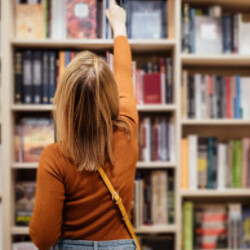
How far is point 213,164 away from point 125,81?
0.78 metres

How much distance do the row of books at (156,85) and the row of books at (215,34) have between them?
0.53 ft

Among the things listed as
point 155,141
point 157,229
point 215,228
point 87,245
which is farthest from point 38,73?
point 215,228

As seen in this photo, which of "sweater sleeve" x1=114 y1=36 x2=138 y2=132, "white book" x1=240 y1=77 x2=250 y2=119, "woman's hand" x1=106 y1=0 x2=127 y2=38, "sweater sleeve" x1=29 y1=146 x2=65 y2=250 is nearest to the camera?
"sweater sleeve" x1=29 y1=146 x2=65 y2=250

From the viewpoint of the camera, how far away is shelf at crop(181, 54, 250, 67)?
1.56 m

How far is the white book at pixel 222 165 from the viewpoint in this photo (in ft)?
5.32

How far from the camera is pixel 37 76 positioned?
1.53 meters

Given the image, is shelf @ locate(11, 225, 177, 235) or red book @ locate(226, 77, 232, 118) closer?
shelf @ locate(11, 225, 177, 235)

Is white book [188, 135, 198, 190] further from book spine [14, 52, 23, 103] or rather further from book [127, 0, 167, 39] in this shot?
book spine [14, 52, 23, 103]

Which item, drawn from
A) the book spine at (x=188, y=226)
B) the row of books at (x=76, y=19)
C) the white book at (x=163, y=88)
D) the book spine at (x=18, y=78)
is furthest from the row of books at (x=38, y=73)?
the book spine at (x=188, y=226)

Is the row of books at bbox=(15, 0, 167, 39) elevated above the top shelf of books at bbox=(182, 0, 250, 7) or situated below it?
below

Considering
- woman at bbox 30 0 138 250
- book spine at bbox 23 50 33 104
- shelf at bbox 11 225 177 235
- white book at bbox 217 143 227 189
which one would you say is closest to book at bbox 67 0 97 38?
book spine at bbox 23 50 33 104

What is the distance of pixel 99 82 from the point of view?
36.0 inches

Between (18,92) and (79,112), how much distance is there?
75 centimetres

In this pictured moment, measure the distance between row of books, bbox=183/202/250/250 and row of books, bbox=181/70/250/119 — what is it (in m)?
0.53
